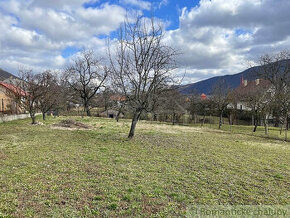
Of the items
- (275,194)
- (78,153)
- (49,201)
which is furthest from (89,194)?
(275,194)

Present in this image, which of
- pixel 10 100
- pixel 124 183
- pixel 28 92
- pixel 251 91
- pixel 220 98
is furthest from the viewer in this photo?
pixel 220 98

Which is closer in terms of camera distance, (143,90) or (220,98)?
(143,90)

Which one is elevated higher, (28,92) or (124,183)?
(28,92)

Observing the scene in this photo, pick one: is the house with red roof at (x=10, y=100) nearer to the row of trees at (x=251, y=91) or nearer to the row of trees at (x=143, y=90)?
the row of trees at (x=143, y=90)

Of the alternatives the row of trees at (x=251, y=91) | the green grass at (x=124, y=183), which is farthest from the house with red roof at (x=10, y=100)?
the row of trees at (x=251, y=91)

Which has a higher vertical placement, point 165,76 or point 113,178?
point 165,76

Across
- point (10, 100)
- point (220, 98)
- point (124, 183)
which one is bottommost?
point (124, 183)

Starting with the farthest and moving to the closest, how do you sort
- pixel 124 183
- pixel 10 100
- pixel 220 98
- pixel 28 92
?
pixel 220 98, pixel 10 100, pixel 28 92, pixel 124 183

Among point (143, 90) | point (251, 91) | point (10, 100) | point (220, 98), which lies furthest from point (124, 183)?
point (220, 98)

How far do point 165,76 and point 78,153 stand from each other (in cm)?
541

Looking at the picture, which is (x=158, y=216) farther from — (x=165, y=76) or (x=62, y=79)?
(x=62, y=79)

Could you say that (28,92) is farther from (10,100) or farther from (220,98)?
(220,98)

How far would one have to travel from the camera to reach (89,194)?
3.36 m

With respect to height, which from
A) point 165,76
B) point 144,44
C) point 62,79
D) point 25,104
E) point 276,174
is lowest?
point 276,174
